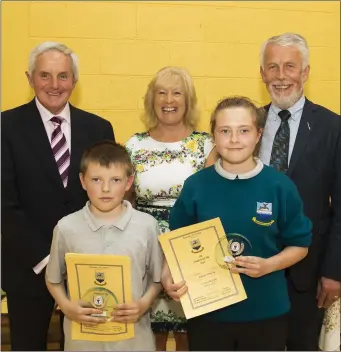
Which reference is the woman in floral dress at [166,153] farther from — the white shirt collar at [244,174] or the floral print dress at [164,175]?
the white shirt collar at [244,174]

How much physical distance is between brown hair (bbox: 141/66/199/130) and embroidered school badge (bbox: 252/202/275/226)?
82cm

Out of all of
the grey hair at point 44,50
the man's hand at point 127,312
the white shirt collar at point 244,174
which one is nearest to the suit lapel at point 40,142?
the grey hair at point 44,50

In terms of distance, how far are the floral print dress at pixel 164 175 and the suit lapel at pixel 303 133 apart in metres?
0.42

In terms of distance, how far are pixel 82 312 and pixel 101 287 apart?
123mm

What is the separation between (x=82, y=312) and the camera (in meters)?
1.92

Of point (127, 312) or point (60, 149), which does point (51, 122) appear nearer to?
point (60, 149)

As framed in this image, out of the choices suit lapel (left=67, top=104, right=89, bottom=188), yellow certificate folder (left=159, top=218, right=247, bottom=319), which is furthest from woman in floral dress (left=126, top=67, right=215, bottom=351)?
yellow certificate folder (left=159, top=218, right=247, bottom=319)

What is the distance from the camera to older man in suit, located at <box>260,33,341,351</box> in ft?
7.53

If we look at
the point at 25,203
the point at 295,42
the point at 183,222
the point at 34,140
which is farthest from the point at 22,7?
the point at 183,222

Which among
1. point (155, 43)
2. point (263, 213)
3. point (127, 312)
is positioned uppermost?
point (155, 43)

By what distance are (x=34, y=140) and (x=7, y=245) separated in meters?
0.51

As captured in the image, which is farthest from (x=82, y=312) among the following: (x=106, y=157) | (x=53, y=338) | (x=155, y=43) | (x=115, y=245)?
(x=155, y=43)

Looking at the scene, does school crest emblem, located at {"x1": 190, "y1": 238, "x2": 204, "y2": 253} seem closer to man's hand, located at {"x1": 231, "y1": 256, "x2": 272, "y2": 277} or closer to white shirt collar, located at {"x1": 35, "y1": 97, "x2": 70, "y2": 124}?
man's hand, located at {"x1": 231, "y1": 256, "x2": 272, "y2": 277}

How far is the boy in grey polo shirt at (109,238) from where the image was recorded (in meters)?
1.97
